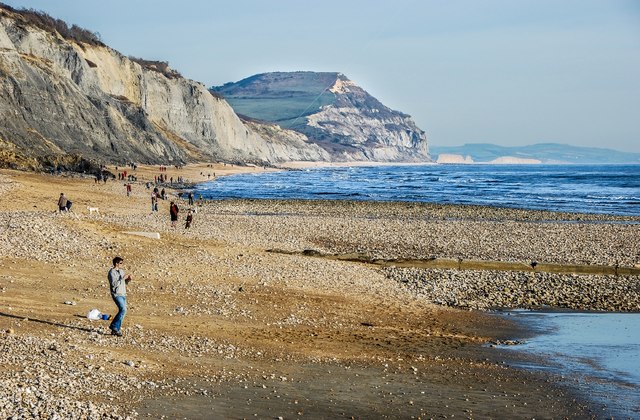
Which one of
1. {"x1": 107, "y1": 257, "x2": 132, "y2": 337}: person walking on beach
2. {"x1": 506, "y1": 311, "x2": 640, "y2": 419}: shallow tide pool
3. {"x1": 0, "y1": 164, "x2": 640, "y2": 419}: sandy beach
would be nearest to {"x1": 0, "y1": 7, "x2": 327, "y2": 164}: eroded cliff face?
{"x1": 0, "y1": 164, "x2": 640, "y2": 419}: sandy beach

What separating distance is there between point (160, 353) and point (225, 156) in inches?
6279

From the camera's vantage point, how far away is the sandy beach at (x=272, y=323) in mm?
11766

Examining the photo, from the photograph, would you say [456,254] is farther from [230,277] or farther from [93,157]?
[93,157]

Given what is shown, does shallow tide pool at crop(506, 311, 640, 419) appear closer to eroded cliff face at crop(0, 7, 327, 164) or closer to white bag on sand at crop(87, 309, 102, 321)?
white bag on sand at crop(87, 309, 102, 321)

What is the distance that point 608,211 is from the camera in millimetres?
64375

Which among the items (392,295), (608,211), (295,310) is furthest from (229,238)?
(608,211)

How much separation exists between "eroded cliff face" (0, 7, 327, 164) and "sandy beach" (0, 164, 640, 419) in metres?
42.3

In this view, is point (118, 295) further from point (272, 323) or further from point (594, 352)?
point (594, 352)

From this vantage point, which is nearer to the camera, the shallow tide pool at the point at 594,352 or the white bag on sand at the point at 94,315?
the shallow tide pool at the point at 594,352

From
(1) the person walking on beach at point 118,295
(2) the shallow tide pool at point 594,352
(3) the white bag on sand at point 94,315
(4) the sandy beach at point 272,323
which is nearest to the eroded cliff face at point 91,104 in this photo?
(4) the sandy beach at point 272,323

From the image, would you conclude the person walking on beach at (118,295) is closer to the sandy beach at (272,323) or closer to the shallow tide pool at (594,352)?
the sandy beach at (272,323)

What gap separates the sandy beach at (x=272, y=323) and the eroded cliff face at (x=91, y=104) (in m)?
42.3

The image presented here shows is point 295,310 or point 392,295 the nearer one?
point 295,310

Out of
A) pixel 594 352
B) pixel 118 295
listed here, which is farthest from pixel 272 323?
pixel 594 352
